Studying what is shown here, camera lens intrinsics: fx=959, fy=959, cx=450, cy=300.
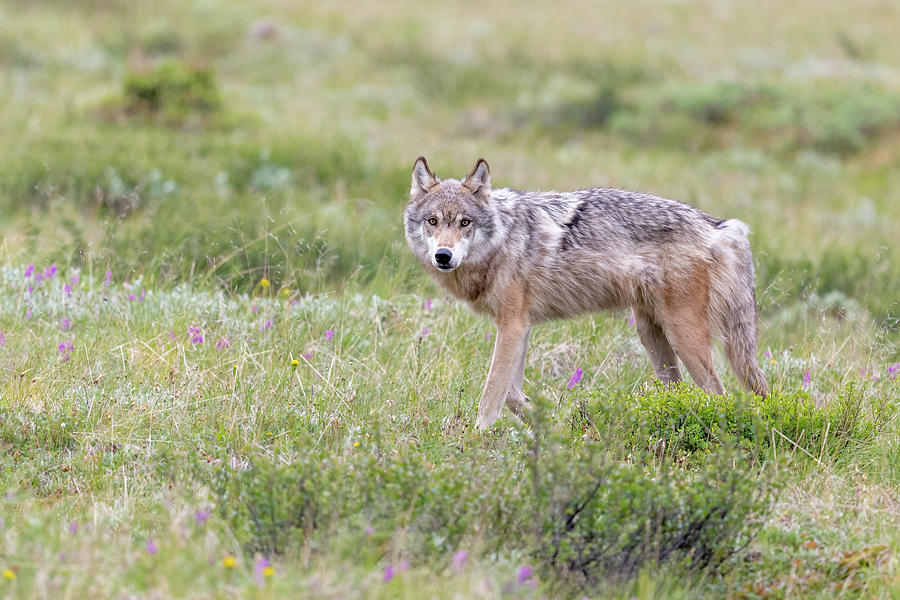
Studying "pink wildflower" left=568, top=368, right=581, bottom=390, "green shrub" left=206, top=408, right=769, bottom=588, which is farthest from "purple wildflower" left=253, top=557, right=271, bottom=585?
"pink wildflower" left=568, top=368, right=581, bottom=390

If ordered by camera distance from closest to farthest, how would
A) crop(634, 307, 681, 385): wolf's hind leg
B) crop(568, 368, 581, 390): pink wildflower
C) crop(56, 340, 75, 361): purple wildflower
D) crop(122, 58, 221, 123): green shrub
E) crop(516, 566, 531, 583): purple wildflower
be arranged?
crop(516, 566, 531, 583): purple wildflower, crop(56, 340, 75, 361): purple wildflower, crop(568, 368, 581, 390): pink wildflower, crop(634, 307, 681, 385): wolf's hind leg, crop(122, 58, 221, 123): green shrub

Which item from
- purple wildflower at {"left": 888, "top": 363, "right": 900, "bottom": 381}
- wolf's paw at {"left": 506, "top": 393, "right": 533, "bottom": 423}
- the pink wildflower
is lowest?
wolf's paw at {"left": 506, "top": 393, "right": 533, "bottom": 423}

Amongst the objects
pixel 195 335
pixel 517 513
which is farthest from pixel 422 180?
pixel 517 513

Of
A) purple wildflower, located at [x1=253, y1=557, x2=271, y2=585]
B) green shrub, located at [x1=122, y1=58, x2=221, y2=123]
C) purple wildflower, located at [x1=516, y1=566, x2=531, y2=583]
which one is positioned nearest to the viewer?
purple wildflower, located at [x1=253, y1=557, x2=271, y2=585]

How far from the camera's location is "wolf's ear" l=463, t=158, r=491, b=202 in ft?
21.2

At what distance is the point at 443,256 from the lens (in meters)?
5.89

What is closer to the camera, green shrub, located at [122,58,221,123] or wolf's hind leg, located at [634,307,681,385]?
wolf's hind leg, located at [634,307,681,385]

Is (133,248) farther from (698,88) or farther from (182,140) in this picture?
(698,88)

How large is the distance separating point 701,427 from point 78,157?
8.98 metres

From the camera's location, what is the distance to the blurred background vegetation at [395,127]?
30.4 feet

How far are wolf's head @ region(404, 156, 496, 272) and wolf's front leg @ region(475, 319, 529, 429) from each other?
0.53 metres

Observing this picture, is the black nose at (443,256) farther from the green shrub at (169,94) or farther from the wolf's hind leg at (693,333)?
the green shrub at (169,94)

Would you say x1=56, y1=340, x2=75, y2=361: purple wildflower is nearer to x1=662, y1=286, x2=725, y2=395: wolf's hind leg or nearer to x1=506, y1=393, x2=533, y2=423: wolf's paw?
x1=506, y1=393, x2=533, y2=423: wolf's paw

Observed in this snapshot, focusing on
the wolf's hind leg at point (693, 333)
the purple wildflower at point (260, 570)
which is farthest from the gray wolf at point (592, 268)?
the purple wildflower at point (260, 570)
